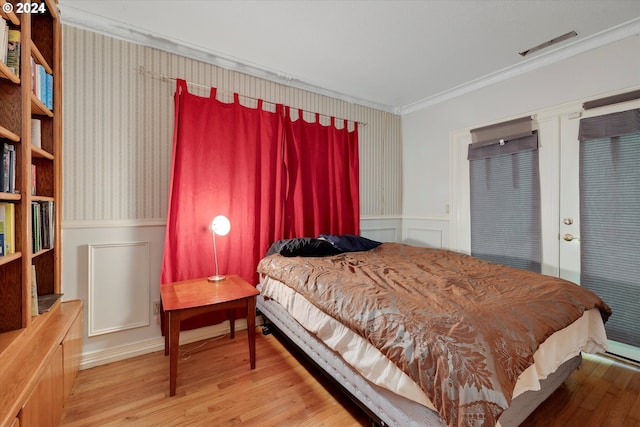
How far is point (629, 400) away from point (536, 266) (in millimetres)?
1119

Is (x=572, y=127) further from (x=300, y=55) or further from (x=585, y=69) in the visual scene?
(x=300, y=55)

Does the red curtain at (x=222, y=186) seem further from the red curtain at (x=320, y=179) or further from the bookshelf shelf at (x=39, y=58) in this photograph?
the bookshelf shelf at (x=39, y=58)

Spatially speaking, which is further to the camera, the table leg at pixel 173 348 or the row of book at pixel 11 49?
the table leg at pixel 173 348

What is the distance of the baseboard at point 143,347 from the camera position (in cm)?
203

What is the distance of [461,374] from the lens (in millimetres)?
941

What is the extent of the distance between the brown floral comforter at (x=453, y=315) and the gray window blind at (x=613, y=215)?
77 centimetres

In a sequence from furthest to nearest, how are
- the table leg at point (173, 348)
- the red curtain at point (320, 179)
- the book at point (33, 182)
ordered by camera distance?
the red curtain at point (320, 179) < the table leg at point (173, 348) < the book at point (33, 182)

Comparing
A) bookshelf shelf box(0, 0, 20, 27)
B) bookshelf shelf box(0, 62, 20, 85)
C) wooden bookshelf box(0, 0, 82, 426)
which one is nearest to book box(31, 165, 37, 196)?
wooden bookshelf box(0, 0, 82, 426)

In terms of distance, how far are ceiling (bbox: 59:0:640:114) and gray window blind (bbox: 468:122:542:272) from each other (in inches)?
28.5

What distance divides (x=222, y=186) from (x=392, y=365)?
6.44 ft

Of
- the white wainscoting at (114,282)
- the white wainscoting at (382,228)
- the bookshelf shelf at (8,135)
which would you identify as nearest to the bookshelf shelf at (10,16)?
the bookshelf shelf at (8,135)

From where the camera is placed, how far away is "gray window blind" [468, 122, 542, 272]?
260 centimetres

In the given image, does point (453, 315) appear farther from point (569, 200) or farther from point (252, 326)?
point (569, 200)

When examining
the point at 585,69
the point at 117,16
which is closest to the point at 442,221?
the point at 585,69
